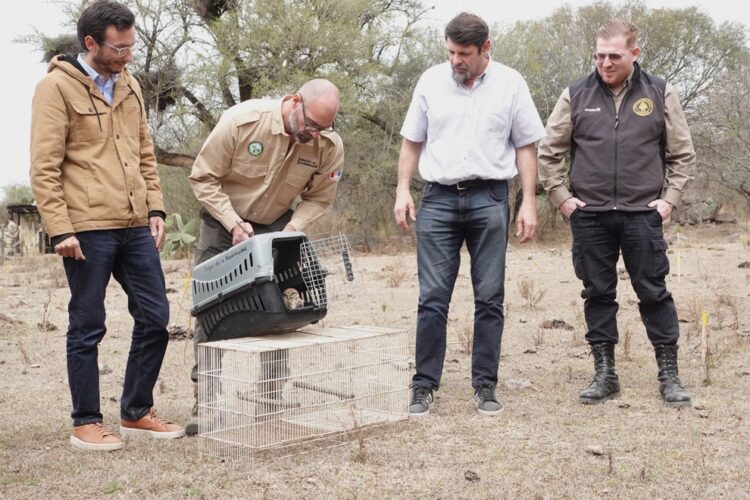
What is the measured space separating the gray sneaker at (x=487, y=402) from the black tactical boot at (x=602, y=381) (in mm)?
468

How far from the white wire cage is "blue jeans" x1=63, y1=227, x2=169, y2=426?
29 cm

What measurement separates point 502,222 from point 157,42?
596 inches

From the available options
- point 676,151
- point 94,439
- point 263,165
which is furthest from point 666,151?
point 94,439

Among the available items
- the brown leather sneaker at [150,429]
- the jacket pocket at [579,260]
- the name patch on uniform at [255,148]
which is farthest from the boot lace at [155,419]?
the jacket pocket at [579,260]

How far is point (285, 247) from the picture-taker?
4.09m

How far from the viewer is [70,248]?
3.65 m

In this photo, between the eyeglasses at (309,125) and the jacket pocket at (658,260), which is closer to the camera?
the eyeglasses at (309,125)

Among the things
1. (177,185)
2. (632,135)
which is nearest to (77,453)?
(632,135)

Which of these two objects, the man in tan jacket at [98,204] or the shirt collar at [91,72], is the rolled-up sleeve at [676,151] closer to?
the man in tan jacket at [98,204]

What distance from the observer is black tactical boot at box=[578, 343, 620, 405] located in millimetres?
4656

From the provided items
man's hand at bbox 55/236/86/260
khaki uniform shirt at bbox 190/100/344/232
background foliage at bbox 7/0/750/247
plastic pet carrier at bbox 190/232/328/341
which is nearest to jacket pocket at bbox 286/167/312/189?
khaki uniform shirt at bbox 190/100/344/232

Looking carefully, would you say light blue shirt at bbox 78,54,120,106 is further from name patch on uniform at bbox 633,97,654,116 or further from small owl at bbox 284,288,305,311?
name patch on uniform at bbox 633,97,654,116

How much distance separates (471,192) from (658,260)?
3.31 ft

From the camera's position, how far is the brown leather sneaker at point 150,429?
4035mm
